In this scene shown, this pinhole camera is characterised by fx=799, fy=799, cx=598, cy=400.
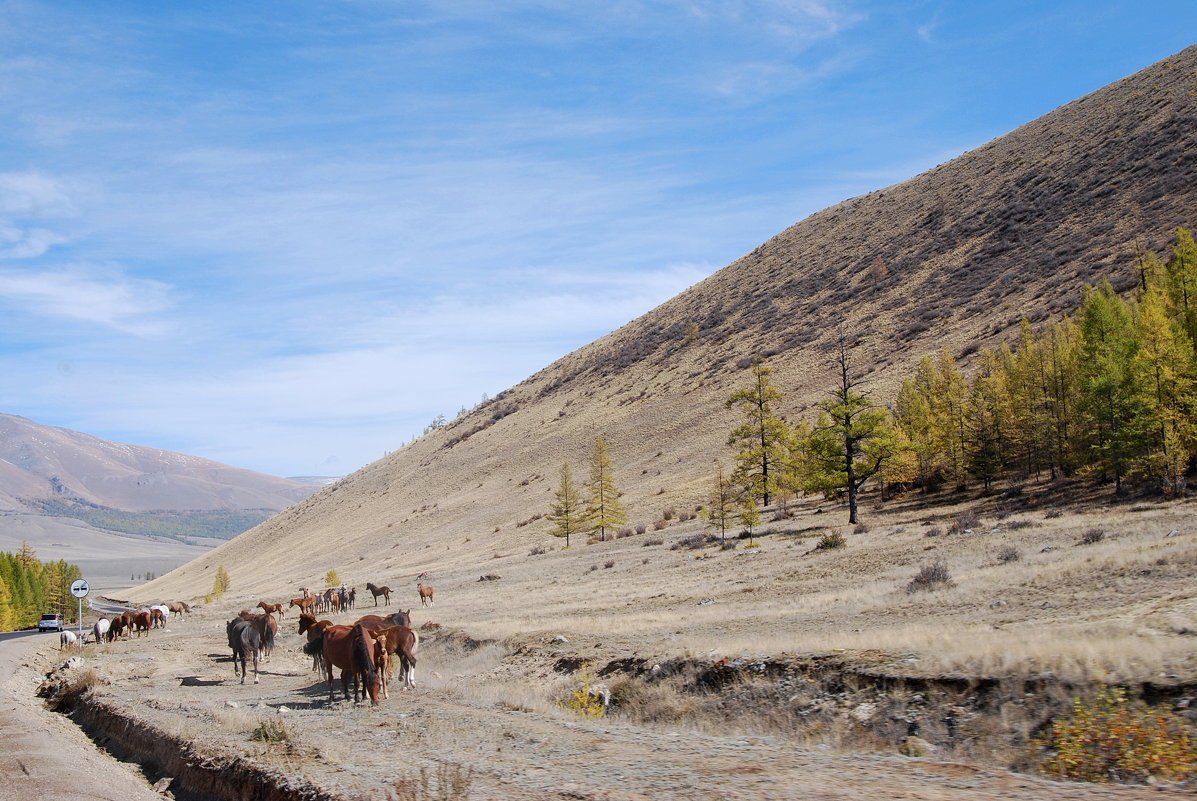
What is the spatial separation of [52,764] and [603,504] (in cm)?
5637

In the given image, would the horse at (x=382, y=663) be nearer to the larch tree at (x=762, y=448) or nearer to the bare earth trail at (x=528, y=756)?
the bare earth trail at (x=528, y=756)

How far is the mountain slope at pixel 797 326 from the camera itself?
79938 millimetres

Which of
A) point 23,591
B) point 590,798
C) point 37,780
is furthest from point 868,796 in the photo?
point 23,591

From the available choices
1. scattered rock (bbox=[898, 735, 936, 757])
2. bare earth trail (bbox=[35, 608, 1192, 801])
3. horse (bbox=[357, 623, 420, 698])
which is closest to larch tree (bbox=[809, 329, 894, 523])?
horse (bbox=[357, 623, 420, 698])

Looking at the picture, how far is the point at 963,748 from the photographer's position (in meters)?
9.39

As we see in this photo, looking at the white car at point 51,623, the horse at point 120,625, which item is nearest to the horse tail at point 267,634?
the horse at point 120,625

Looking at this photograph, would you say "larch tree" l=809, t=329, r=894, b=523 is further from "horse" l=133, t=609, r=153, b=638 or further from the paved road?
the paved road

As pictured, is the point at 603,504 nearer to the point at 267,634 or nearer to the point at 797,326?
the point at 267,634

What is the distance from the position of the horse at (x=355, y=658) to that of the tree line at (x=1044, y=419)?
33.2m

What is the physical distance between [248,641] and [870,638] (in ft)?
49.9

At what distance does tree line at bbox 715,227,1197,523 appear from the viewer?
37688 mm

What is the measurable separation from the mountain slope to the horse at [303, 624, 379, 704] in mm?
49771

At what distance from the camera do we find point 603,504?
6644cm

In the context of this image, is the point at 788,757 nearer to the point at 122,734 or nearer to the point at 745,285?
the point at 122,734
